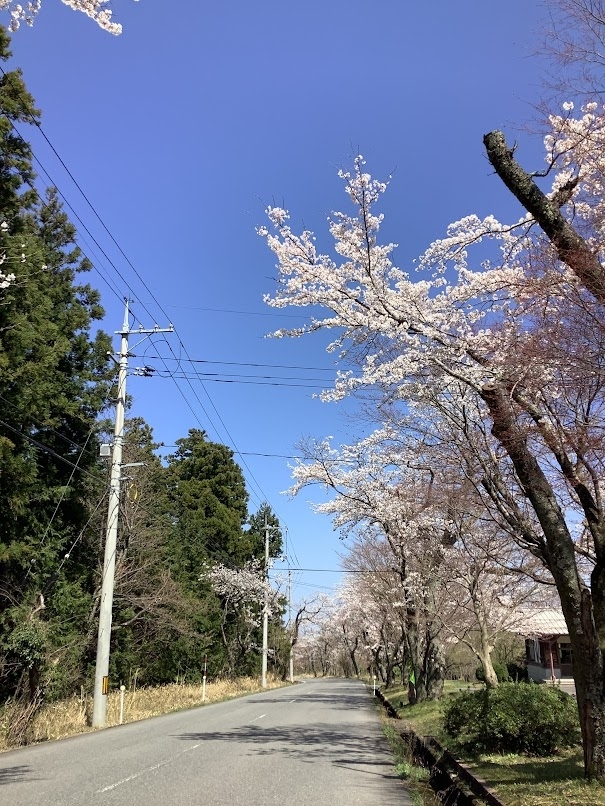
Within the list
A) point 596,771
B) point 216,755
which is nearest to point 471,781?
point 596,771

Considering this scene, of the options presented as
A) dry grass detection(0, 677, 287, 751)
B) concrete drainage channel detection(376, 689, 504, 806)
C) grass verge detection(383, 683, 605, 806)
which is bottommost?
dry grass detection(0, 677, 287, 751)

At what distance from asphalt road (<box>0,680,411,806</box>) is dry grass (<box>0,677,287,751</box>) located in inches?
40.3

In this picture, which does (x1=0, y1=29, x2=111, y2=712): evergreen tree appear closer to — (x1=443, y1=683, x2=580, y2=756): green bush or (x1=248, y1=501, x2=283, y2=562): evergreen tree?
(x1=443, y1=683, x2=580, y2=756): green bush

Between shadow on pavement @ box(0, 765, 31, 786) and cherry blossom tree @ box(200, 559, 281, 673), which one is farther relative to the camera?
cherry blossom tree @ box(200, 559, 281, 673)

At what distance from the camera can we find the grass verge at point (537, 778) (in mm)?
5953

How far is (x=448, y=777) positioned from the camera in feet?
28.0

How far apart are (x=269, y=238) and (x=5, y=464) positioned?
9437mm

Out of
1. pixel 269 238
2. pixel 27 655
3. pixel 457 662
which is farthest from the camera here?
pixel 457 662

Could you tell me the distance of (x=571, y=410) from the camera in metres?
8.55

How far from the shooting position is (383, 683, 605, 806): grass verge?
5953 mm

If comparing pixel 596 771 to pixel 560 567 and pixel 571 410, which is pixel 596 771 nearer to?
pixel 560 567

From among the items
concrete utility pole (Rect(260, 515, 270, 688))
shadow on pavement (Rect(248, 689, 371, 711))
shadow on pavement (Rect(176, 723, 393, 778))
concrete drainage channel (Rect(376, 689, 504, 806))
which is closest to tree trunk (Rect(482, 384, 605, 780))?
concrete drainage channel (Rect(376, 689, 504, 806))

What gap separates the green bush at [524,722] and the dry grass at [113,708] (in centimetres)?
921

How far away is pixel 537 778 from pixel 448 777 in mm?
1715
